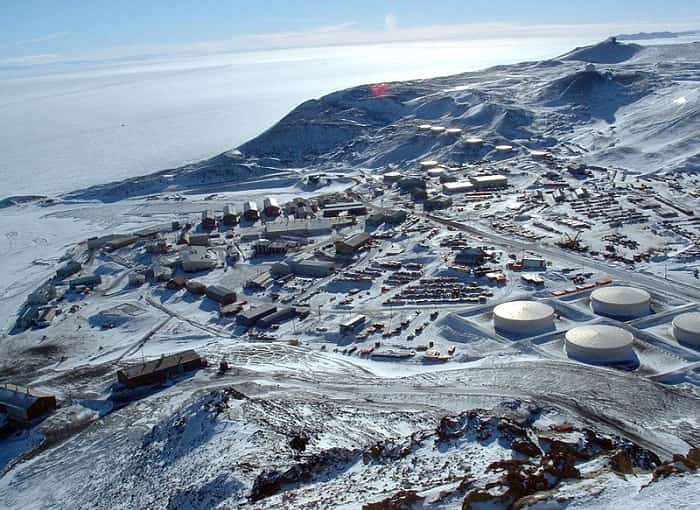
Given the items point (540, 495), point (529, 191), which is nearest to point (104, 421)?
point (540, 495)

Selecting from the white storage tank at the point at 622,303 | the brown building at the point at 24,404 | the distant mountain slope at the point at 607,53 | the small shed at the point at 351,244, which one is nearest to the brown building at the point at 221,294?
the small shed at the point at 351,244

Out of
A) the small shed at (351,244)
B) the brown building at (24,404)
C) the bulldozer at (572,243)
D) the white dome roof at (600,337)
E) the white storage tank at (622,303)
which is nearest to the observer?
the brown building at (24,404)

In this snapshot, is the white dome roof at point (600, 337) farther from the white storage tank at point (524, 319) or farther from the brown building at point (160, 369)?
the brown building at point (160, 369)

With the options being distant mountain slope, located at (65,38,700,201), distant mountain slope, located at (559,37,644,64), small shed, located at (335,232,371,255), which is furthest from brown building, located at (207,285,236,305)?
distant mountain slope, located at (559,37,644,64)

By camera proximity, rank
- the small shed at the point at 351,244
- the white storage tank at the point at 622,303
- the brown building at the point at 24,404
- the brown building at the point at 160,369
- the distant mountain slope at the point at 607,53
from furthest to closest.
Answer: the distant mountain slope at the point at 607,53 < the small shed at the point at 351,244 < the white storage tank at the point at 622,303 < the brown building at the point at 160,369 < the brown building at the point at 24,404

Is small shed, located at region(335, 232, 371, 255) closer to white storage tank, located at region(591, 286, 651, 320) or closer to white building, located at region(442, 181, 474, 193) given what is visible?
white building, located at region(442, 181, 474, 193)

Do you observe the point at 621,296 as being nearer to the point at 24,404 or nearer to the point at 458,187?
the point at 24,404

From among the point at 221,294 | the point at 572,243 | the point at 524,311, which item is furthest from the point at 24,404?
the point at 572,243
